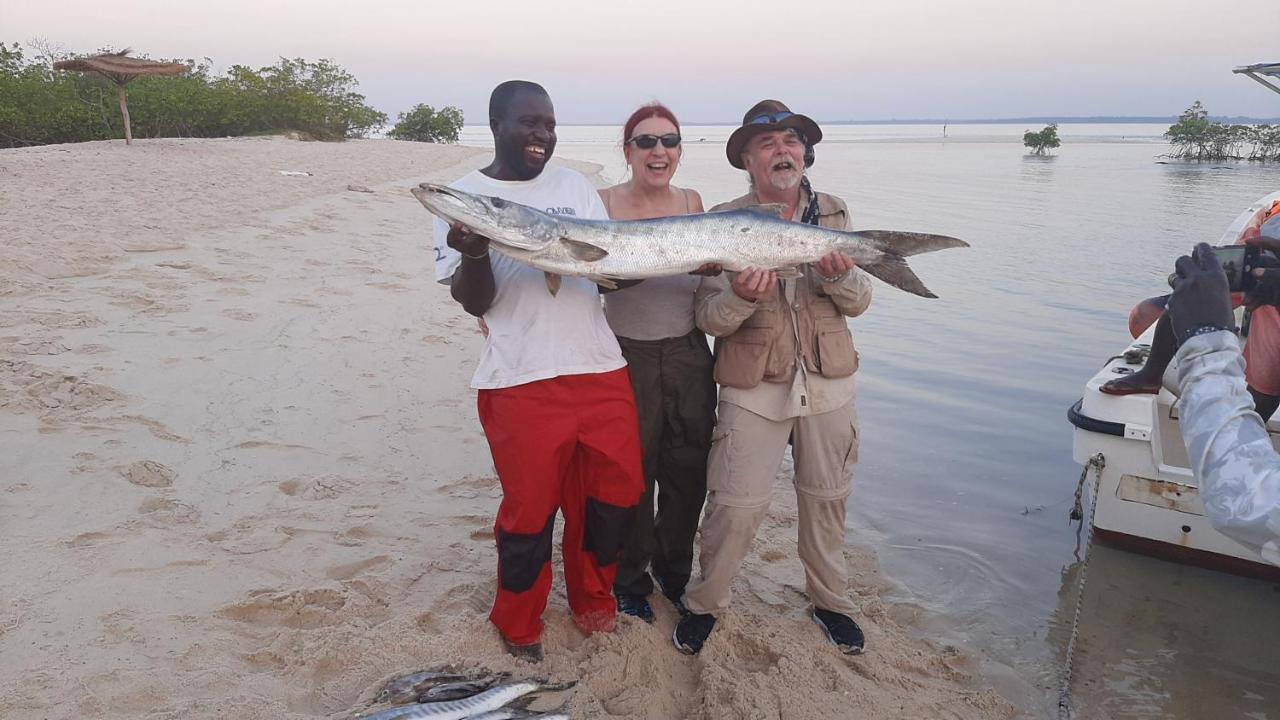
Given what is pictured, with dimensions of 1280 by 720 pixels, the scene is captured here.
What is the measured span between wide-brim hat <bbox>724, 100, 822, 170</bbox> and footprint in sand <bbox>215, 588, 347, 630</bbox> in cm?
273

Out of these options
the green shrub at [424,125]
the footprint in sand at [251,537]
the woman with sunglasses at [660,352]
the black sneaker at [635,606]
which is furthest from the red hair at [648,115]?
→ the green shrub at [424,125]

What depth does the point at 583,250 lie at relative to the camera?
3291 mm

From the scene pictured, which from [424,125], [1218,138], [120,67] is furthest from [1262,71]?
[424,125]

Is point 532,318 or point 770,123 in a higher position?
point 770,123

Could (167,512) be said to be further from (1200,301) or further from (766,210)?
(1200,301)

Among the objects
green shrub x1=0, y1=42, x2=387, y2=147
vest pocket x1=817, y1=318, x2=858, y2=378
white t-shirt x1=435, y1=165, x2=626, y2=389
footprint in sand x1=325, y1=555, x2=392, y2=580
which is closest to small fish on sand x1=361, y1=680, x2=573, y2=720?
white t-shirt x1=435, y1=165, x2=626, y2=389

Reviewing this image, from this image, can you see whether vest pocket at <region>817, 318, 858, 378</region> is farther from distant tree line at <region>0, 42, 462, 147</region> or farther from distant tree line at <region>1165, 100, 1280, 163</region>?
distant tree line at <region>1165, 100, 1280, 163</region>

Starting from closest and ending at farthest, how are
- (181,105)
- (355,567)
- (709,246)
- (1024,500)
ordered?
1. (709,246)
2. (355,567)
3. (1024,500)
4. (181,105)

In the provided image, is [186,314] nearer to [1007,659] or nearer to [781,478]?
[781,478]

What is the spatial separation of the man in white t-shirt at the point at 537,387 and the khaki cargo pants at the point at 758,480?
43 cm

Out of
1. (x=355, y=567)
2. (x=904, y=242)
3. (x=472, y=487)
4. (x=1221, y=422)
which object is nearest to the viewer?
(x=1221, y=422)

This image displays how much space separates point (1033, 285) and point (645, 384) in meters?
11.6

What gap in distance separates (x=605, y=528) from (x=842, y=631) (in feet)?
4.31

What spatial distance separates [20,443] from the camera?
192 inches
